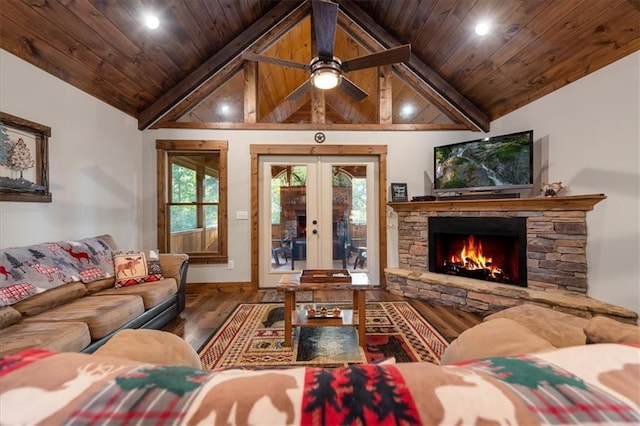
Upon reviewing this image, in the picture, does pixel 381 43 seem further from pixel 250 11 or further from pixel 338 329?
pixel 338 329

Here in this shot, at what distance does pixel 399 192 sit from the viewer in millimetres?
4145

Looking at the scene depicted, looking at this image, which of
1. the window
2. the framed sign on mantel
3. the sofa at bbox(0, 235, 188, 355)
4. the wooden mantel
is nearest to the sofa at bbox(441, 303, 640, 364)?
the sofa at bbox(0, 235, 188, 355)

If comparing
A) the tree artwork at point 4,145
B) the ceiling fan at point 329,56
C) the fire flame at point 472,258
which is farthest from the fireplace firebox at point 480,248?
the tree artwork at point 4,145

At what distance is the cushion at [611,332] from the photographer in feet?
2.71

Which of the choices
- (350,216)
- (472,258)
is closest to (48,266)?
(350,216)

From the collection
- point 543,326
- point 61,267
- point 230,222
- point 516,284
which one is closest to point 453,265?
point 516,284

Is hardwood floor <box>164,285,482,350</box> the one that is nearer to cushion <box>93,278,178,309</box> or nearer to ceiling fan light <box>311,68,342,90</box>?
cushion <box>93,278,178,309</box>

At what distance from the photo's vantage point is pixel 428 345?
2.43m

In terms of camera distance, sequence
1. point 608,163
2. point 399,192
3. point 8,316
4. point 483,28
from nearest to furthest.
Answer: point 8,316 < point 608,163 < point 483,28 < point 399,192

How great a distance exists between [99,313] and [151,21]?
9.36 feet

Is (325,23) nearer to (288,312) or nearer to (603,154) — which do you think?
(288,312)

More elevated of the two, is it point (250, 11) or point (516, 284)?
point (250, 11)

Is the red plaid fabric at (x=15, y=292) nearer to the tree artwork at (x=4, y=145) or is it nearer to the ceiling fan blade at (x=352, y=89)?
the tree artwork at (x=4, y=145)

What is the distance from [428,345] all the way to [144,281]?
291 cm
